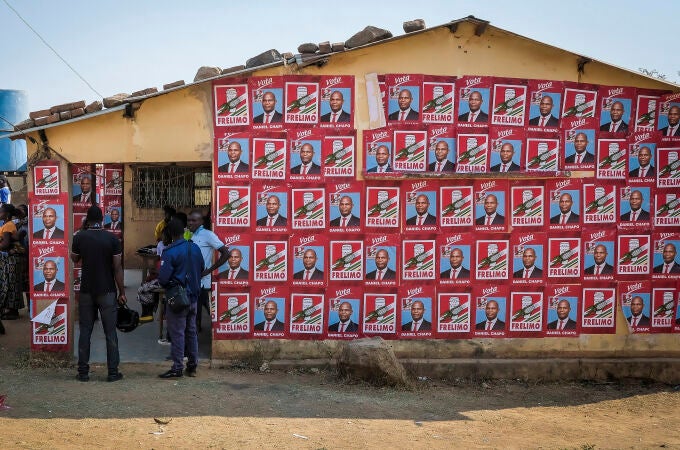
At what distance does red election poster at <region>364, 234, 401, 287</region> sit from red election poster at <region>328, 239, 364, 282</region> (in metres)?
0.07

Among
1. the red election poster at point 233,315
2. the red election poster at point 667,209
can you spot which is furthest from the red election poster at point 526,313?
the red election poster at point 233,315

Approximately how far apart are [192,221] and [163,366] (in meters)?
1.71

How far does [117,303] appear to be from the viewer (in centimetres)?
786

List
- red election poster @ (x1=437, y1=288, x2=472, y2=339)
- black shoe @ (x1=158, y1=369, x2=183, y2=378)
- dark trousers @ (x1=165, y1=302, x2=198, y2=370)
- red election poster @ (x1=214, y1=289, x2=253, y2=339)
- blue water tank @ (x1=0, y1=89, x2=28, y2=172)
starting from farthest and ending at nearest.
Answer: blue water tank @ (x1=0, y1=89, x2=28, y2=172) < red election poster @ (x1=437, y1=288, x2=472, y2=339) < red election poster @ (x1=214, y1=289, x2=253, y2=339) < black shoe @ (x1=158, y1=369, x2=183, y2=378) < dark trousers @ (x1=165, y1=302, x2=198, y2=370)

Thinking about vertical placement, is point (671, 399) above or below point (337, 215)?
below

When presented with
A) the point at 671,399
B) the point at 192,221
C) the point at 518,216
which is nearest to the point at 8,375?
the point at 192,221

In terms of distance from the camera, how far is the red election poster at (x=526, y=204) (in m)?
8.71

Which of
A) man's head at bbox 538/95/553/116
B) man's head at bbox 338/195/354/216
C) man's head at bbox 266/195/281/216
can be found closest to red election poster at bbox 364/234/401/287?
man's head at bbox 338/195/354/216

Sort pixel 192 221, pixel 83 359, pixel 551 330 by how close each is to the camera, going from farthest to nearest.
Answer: pixel 551 330
pixel 192 221
pixel 83 359

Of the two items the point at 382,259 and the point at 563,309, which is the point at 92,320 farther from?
the point at 563,309

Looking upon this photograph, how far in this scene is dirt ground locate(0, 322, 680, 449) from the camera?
602 centimetres

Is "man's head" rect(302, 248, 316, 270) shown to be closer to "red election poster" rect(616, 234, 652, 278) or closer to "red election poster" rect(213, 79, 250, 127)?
"red election poster" rect(213, 79, 250, 127)

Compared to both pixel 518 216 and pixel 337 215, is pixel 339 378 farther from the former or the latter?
pixel 518 216

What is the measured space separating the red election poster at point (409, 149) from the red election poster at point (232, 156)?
175cm
